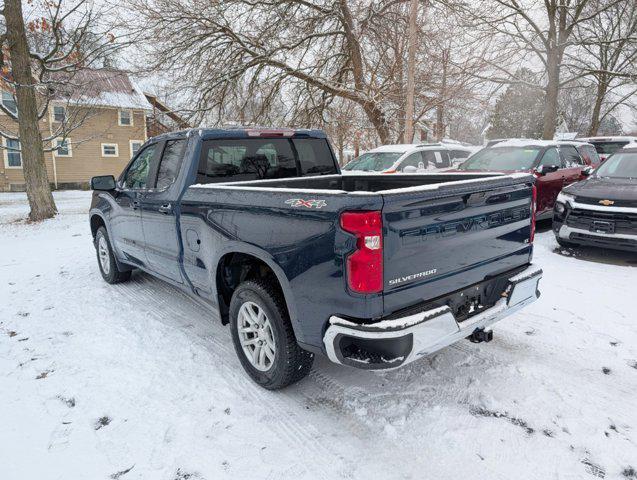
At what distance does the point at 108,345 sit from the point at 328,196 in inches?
110

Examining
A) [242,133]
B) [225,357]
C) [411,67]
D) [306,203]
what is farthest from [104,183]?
[411,67]

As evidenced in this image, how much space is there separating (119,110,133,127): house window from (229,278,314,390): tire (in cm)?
3113

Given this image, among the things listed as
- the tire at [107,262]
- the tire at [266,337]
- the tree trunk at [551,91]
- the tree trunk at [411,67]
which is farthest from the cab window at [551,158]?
the tree trunk at [551,91]

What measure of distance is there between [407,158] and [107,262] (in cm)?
770

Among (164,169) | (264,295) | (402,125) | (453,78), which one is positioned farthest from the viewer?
(402,125)

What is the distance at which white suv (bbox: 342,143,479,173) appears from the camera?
1120cm

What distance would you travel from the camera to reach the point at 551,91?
18.0m

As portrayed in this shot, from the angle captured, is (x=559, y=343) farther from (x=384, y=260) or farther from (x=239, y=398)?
(x=239, y=398)

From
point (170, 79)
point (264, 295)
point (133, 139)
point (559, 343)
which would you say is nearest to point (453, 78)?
point (170, 79)

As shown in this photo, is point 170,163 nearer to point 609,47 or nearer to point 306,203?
point 306,203

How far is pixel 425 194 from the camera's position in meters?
2.55

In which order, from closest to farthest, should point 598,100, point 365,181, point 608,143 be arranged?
point 365,181 → point 608,143 → point 598,100

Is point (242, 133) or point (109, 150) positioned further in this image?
point (109, 150)

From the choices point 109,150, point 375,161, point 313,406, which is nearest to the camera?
point 313,406
